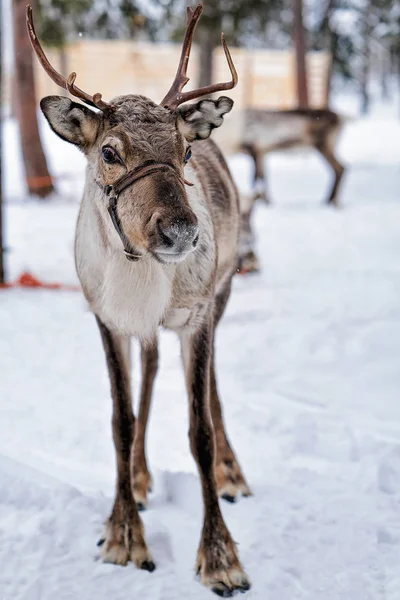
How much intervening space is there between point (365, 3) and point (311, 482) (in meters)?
20.3

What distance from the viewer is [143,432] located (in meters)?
3.45

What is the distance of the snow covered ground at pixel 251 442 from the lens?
269cm

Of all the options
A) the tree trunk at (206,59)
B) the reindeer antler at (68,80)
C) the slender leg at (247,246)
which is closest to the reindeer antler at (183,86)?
the reindeer antler at (68,80)

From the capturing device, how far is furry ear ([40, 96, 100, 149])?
8.09 feet

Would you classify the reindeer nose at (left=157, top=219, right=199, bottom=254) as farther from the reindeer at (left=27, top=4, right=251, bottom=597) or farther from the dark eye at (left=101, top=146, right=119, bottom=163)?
the dark eye at (left=101, top=146, right=119, bottom=163)

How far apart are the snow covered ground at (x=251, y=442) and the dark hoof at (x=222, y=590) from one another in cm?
3

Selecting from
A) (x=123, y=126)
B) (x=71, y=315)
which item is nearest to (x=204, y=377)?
(x=123, y=126)

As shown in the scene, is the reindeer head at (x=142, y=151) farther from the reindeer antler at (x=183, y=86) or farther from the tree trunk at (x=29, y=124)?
the tree trunk at (x=29, y=124)

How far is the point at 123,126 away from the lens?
2.46 metres

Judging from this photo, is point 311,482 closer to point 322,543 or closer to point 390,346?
point 322,543

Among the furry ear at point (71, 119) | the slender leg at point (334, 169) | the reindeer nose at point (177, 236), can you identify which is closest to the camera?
the reindeer nose at point (177, 236)

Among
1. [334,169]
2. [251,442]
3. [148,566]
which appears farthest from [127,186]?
[334,169]

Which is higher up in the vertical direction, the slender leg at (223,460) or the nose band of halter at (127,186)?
the nose band of halter at (127,186)

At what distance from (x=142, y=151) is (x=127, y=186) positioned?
131mm
